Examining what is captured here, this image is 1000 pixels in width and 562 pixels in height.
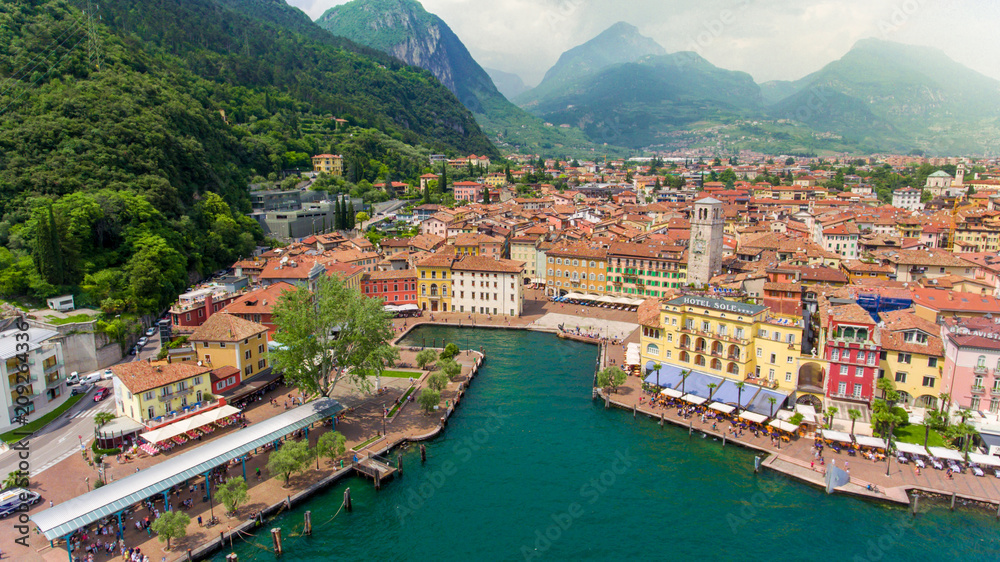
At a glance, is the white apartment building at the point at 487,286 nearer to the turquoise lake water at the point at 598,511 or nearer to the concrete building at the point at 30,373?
the turquoise lake water at the point at 598,511

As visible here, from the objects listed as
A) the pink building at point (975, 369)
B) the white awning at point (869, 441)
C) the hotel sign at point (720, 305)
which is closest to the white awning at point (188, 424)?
the hotel sign at point (720, 305)

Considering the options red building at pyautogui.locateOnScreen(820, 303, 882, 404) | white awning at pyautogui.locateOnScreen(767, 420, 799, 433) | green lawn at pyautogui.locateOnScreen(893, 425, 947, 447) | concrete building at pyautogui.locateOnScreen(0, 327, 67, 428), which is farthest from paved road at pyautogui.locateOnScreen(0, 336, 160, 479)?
green lawn at pyautogui.locateOnScreen(893, 425, 947, 447)

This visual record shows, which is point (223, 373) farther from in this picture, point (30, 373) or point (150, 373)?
point (30, 373)

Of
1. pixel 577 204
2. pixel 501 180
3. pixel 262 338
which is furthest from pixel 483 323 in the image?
pixel 501 180

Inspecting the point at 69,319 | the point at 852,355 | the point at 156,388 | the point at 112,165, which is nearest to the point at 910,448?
the point at 852,355

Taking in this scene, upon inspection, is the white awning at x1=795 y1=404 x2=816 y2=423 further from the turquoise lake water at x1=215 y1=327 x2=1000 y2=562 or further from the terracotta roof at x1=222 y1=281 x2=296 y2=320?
the terracotta roof at x1=222 y1=281 x2=296 y2=320

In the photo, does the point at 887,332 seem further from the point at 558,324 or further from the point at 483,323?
the point at 483,323
